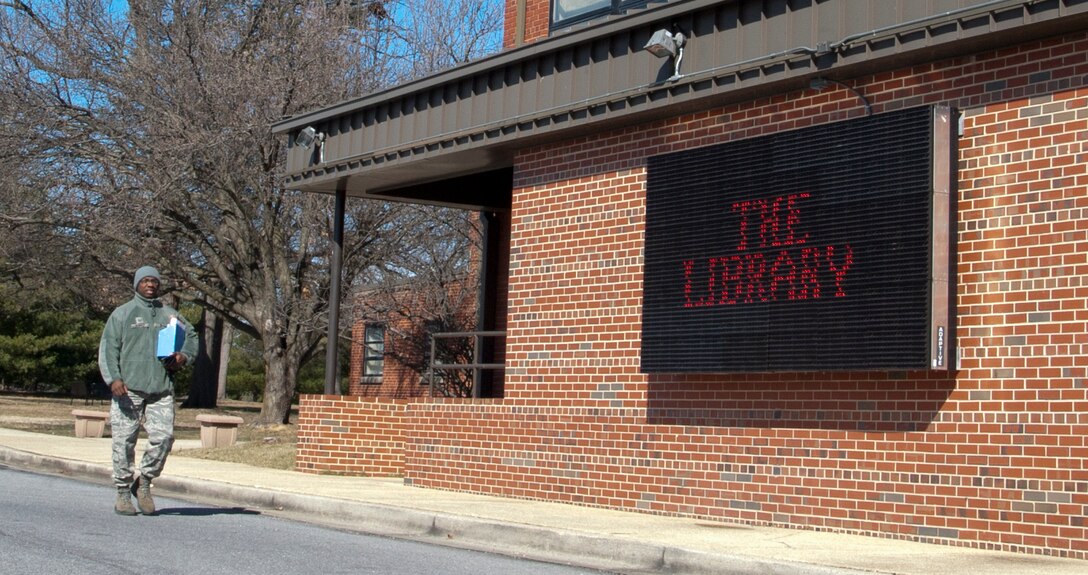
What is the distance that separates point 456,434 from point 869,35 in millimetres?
6094

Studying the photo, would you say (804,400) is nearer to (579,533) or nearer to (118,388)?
(579,533)

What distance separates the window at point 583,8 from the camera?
1361 cm

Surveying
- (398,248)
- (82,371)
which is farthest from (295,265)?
(82,371)

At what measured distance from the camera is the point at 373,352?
3047 centimetres

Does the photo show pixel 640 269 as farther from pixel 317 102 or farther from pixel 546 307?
pixel 317 102

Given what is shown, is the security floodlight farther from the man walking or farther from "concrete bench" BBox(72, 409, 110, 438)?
"concrete bench" BBox(72, 409, 110, 438)

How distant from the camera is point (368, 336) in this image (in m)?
31.4

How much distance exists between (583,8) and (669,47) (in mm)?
3633

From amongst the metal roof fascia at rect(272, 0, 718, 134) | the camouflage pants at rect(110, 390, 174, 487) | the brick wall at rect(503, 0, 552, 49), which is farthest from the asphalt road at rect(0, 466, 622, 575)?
the brick wall at rect(503, 0, 552, 49)

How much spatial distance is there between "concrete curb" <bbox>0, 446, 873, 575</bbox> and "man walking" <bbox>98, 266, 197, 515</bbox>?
1592 mm

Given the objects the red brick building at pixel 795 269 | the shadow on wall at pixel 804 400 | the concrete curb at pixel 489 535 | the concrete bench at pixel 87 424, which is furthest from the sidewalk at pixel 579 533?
the concrete bench at pixel 87 424

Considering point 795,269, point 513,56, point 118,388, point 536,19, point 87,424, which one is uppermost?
point 536,19

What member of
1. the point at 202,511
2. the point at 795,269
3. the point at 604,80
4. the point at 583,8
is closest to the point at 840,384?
the point at 795,269

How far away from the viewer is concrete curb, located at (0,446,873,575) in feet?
27.1
